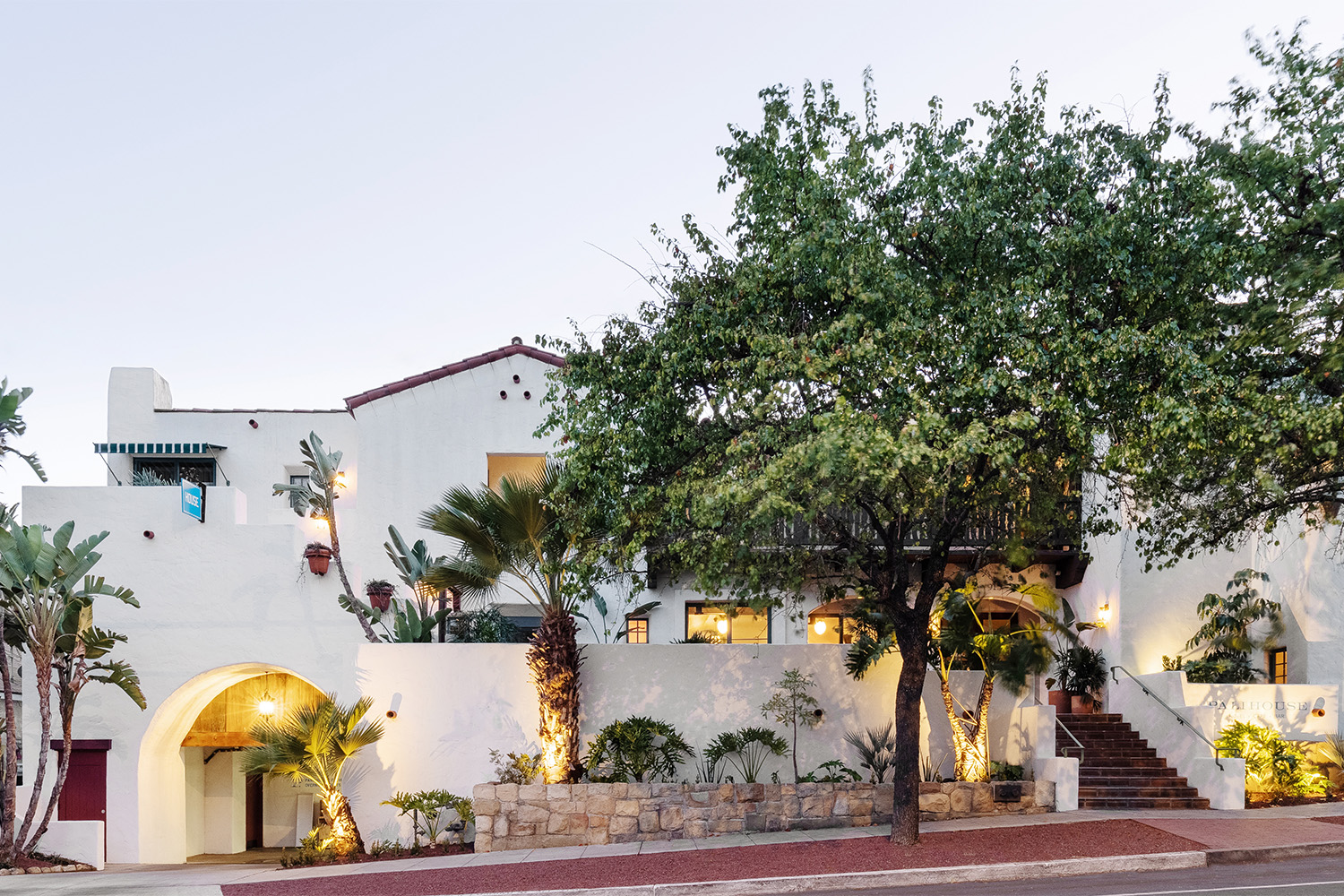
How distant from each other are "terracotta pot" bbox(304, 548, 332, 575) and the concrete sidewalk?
438 cm

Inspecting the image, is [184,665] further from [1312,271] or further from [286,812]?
[1312,271]

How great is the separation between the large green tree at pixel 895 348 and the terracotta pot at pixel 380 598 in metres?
5.61

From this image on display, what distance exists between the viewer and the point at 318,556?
51.8 feet

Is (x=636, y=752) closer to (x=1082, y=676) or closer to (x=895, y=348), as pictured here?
(x=895, y=348)

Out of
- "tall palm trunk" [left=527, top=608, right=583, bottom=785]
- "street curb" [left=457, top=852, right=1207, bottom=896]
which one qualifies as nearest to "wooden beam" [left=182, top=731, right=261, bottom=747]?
"tall palm trunk" [left=527, top=608, right=583, bottom=785]

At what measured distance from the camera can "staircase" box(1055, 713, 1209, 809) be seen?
14844 millimetres

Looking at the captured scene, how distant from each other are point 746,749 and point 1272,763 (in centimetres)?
799

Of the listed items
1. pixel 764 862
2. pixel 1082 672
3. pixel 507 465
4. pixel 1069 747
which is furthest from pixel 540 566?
pixel 1082 672

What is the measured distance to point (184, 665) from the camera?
15789 millimetres

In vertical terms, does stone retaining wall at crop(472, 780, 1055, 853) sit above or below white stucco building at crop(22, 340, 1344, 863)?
below

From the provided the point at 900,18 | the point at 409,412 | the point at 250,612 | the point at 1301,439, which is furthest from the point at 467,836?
the point at 900,18

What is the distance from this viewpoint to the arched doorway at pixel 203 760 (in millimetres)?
15883

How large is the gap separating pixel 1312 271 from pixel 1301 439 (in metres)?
1.96

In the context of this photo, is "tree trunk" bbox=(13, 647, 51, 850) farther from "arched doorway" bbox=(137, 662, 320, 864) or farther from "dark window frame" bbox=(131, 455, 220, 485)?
"dark window frame" bbox=(131, 455, 220, 485)
